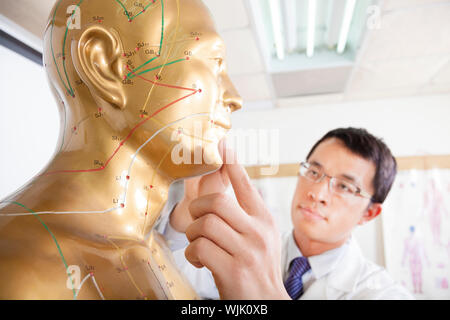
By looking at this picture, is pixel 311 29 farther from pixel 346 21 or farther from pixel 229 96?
pixel 229 96

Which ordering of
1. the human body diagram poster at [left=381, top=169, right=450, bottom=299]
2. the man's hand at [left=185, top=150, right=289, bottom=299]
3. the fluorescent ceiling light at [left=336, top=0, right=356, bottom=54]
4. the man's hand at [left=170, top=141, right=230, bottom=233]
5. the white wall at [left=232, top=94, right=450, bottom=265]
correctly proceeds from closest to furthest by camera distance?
the man's hand at [left=185, top=150, right=289, bottom=299] → the man's hand at [left=170, top=141, right=230, bottom=233] → the fluorescent ceiling light at [left=336, top=0, right=356, bottom=54] → the white wall at [left=232, top=94, right=450, bottom=265] → the human body diagram poster at [left=381, top=169, right=450, bottom=299]

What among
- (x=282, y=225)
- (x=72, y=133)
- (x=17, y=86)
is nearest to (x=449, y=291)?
(x=282, y=225)

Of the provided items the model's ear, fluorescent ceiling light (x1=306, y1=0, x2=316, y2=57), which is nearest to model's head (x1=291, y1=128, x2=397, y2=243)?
fluorescent ceiling light (x1=306, y1=0, x2=316, y2=57)

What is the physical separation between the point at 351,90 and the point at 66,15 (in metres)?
0.85

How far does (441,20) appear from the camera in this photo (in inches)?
34.1

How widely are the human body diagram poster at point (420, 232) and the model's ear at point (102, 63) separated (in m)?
1.41

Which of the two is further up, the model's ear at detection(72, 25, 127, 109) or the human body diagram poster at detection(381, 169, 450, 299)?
the model's ear at detection(72, 25, 127, 109)

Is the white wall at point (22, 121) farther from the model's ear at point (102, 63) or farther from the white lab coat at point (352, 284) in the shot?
the white lab coat at point (352, 284)

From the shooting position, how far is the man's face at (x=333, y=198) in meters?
0.74

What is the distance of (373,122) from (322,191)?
308mm

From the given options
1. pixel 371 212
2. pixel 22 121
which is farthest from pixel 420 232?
pixel 22 121

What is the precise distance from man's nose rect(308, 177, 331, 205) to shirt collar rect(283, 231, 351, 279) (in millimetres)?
204

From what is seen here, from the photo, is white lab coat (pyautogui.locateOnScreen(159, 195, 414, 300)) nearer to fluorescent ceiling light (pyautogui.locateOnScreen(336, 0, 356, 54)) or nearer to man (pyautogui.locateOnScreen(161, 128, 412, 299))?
man (pyautogui.locateOnScreen(161, 128, 412, 299))

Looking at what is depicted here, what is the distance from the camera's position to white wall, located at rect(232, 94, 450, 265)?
2.60 ft
